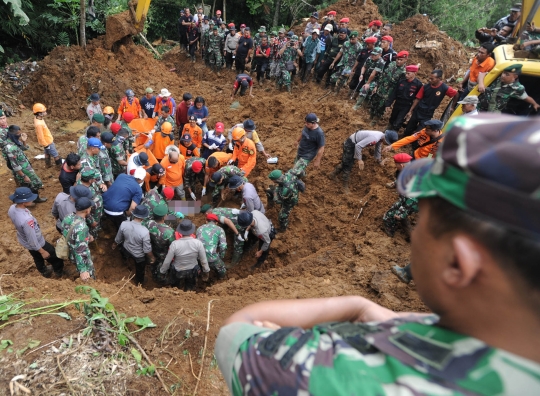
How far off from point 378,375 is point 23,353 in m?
2.99

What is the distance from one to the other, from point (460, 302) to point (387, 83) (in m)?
8.90

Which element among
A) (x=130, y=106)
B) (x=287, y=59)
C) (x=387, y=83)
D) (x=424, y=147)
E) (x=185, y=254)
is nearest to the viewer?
(x=185, y=254)

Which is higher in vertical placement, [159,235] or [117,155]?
[117,155]

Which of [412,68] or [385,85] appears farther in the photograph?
[385,85]

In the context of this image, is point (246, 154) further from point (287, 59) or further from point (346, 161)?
point (287, 59)

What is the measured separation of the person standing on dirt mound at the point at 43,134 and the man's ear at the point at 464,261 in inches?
365

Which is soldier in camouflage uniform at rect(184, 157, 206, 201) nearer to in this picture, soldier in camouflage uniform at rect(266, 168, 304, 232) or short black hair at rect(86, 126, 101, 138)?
soldier in camouflage uniform at rect(266, 168, 304, 232)

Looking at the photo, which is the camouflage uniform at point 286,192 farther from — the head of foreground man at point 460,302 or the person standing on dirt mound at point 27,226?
the head of foreground man at point 460,302

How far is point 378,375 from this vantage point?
0.76 meters

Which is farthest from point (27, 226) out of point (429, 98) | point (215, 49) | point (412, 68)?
point (215, 49)

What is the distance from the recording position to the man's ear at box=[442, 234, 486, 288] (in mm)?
697

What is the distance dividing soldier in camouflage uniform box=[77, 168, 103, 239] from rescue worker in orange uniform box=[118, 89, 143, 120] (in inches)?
157

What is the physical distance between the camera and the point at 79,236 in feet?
15.1

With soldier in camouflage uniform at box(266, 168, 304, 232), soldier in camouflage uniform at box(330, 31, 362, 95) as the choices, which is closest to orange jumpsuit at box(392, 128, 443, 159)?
soldier in camouflage uniform at box(266, 168, 304, 232)
